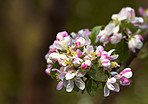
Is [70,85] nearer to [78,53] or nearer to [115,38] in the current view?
[78,53]

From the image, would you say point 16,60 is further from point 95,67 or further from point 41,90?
point 95,67

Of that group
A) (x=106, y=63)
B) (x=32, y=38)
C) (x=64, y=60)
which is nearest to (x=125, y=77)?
(x=106, y=63)

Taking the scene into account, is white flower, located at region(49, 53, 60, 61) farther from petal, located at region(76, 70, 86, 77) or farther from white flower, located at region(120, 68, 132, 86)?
white flower, located at region(120, 68, 132, 86)

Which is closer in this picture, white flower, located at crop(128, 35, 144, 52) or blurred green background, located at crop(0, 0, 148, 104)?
white flower, located at crop(128, 35, 144, 52)

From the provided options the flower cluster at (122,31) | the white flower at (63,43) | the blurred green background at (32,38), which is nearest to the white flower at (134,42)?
the flower cluster at (122,31)

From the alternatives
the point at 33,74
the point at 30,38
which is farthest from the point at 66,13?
the point at 30,38

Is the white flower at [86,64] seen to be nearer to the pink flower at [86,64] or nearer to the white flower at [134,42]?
the pink flower at [86,64]

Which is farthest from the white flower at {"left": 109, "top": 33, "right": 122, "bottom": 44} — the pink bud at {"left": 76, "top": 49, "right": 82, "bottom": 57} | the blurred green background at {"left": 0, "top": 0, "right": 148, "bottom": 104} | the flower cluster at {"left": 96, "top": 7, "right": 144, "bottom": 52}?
the blurred green background at {"left": 0, "top": 0, "right": 148, "bottom": 104}

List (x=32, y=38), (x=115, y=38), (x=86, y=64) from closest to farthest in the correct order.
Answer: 1. (x=86, y=64)
2. (x=115, y=38)
3. (x=32, y=38)
